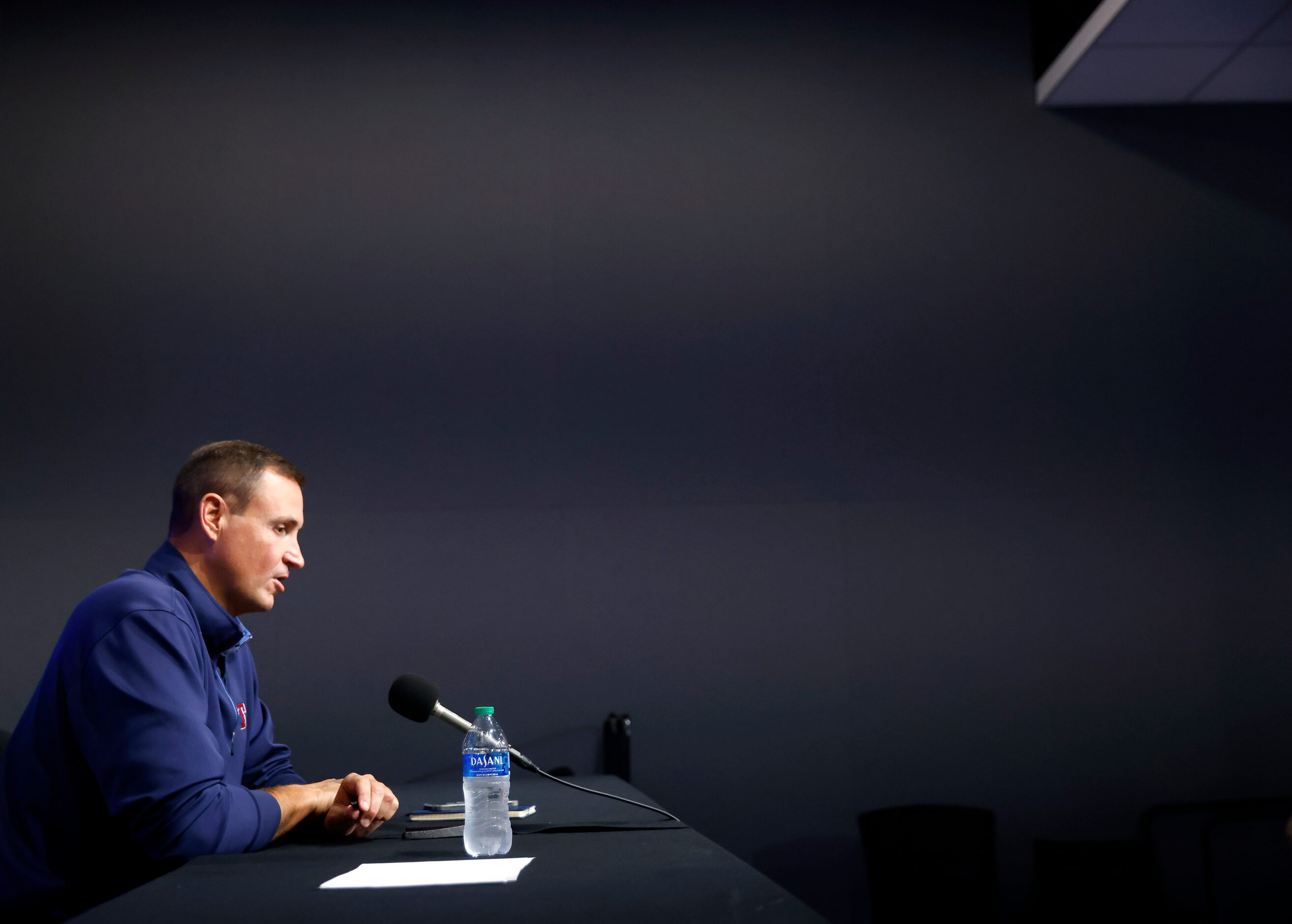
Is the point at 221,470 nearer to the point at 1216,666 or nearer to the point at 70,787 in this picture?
the point at 70,787

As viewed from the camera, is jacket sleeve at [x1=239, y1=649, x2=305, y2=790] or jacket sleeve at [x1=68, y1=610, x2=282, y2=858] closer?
jacket sleeve at [x1=68, y1=610, x2=282, y2=858]

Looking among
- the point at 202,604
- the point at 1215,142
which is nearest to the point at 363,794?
the point at 202,604

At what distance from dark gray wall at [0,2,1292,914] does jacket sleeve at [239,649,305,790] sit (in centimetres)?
115

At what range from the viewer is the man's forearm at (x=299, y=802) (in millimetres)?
1703

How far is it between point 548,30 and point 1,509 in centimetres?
258

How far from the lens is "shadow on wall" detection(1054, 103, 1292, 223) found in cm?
381

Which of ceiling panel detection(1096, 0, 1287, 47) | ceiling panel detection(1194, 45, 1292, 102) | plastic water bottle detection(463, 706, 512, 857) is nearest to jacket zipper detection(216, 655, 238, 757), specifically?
plastic water bottle detection(463, 706, 512, 857)

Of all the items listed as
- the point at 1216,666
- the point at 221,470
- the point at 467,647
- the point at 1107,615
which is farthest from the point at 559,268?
the point at 1216,666

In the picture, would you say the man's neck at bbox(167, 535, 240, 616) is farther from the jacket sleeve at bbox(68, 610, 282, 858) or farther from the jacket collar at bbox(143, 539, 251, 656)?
the jacket sleeve at bbox(68, 610, 282, 858)

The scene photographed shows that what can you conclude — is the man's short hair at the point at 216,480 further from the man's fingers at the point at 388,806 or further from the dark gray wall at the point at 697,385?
the dark gray wall at the point at 697,385

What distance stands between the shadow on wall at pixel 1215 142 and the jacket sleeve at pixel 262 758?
136 inches

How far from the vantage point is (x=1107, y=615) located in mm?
3562

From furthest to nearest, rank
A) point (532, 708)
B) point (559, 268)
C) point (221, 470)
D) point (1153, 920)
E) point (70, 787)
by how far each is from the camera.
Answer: point (559, 268) < point (532, 708) < point (1153, 920) < point (221, 470) < point (70, 787)

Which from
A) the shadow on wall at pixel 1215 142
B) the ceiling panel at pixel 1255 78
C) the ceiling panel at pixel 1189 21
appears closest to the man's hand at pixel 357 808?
the ceiling panel at pixel 1189 21
